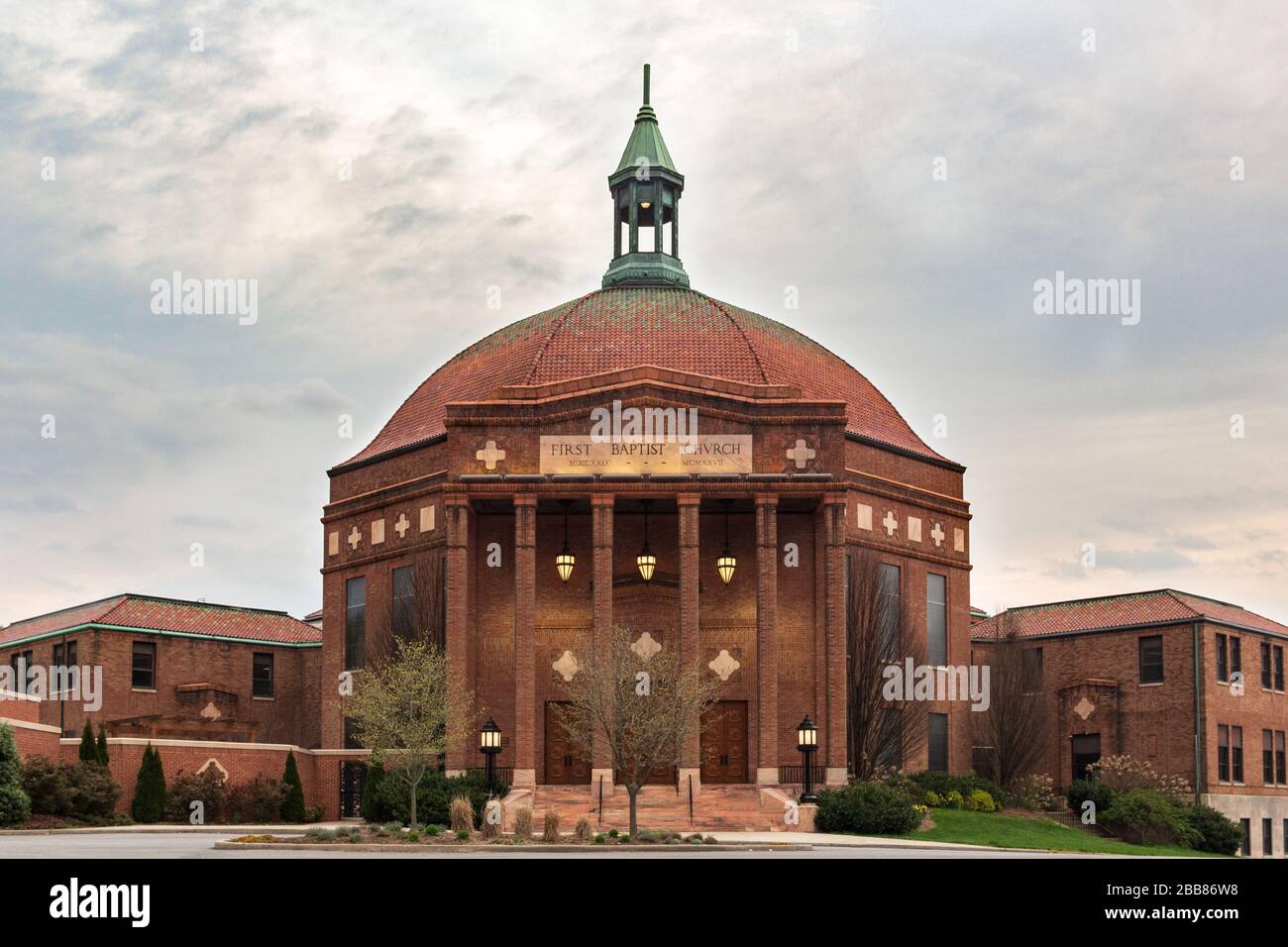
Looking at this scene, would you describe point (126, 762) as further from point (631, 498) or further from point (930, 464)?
point (930, 464)

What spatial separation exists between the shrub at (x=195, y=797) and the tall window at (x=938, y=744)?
25171 millimetres

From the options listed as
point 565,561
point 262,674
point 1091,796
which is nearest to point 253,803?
point 565,561

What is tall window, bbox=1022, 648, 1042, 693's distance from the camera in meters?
62.6

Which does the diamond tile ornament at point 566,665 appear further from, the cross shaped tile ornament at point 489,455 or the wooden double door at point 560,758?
the cross shaped tile ornament at point 489,455

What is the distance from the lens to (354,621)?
60.7 m

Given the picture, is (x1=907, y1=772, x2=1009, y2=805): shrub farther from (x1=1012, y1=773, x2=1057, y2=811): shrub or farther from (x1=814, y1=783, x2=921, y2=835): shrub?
(x1=814, y1=783, x2=921, y2=835): shrub

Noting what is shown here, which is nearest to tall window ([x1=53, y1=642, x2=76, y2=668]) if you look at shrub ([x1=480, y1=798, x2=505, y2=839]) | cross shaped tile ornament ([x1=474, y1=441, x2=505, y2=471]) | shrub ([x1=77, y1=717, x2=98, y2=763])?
shrub ([x1=77, y1=717, x2=98, y2=763])

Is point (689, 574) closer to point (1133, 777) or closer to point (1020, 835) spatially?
point (1020, 835)

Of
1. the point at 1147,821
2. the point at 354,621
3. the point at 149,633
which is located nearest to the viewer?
the point at 1147,821

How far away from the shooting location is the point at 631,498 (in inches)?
2008

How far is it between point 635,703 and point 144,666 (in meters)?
30.0

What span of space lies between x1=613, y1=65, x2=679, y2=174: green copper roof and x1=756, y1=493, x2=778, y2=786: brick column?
841 inches

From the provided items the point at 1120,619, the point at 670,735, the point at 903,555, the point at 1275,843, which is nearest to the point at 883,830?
the point at 670,735

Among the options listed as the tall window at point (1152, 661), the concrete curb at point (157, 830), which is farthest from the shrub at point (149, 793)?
the tall window at point (1152, 661)
